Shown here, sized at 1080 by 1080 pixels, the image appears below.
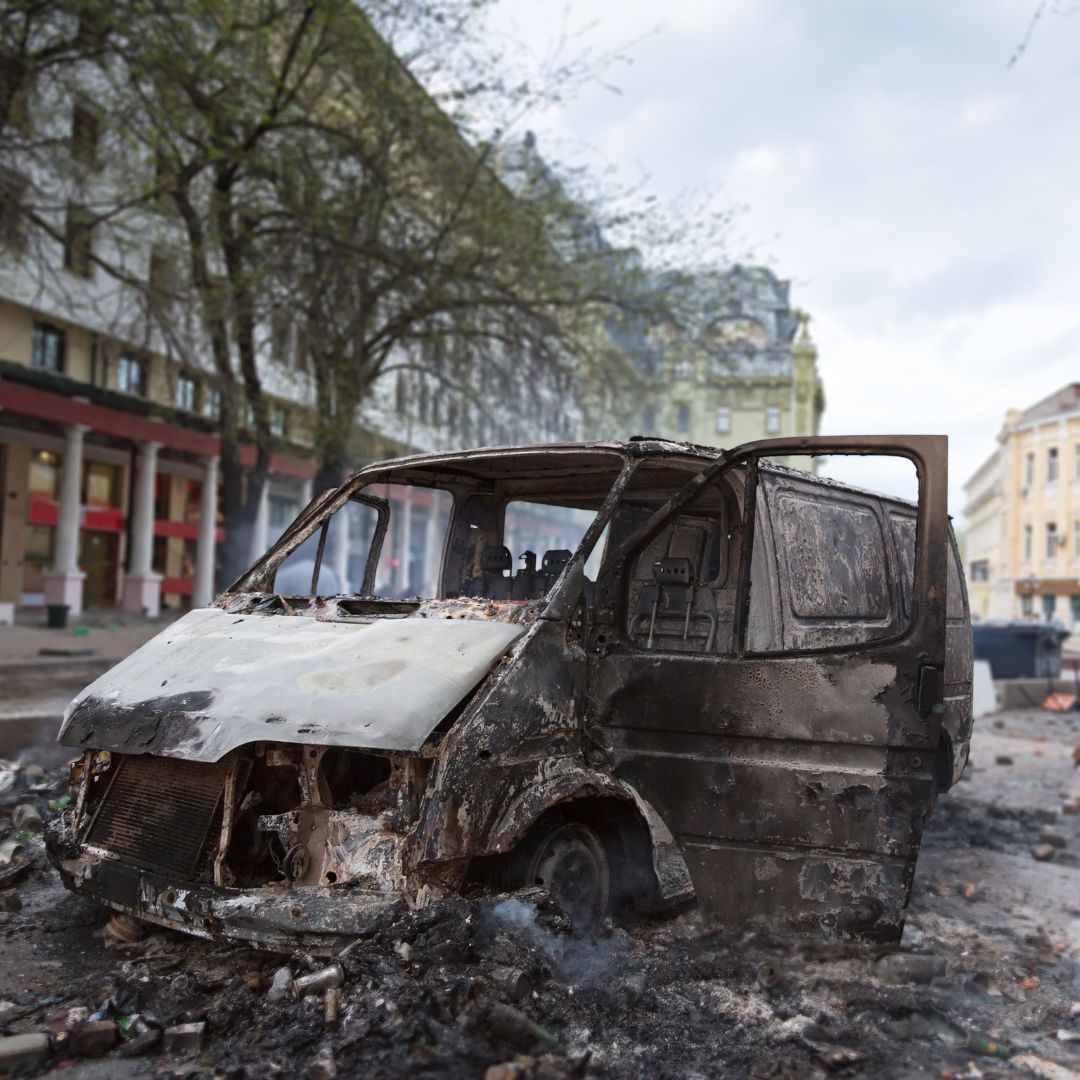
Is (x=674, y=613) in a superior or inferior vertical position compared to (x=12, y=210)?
inferior

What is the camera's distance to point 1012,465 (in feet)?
194

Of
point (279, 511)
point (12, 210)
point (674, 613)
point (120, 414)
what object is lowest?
point (674, 613)

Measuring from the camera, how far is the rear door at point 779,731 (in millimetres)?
3664

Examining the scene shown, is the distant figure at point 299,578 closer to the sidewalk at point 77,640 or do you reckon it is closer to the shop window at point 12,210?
the sidewalk at point 77,640

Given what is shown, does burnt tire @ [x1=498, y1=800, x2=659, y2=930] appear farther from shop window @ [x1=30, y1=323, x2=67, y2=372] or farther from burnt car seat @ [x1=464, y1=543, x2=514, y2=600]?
shop window @ [x1=30, y1=323, x2=67, y2=372]

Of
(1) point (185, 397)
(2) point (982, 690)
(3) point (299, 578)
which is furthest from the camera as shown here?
(1) point (185, 397)

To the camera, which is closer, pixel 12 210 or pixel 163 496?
pixel 12 210

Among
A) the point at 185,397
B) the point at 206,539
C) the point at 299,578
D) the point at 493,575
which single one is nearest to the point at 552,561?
the point at 493,575

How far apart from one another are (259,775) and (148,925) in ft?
2.47

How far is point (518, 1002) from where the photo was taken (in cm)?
306

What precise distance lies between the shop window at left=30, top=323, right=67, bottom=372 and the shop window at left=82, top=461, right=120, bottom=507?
3302mm

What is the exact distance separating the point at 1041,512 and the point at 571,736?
59.2 metres

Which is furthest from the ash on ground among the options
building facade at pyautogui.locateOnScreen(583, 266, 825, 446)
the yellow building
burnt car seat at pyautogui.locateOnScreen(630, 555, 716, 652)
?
the yellow building

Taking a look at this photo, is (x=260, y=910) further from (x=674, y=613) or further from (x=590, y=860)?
(x=674, y=613)
